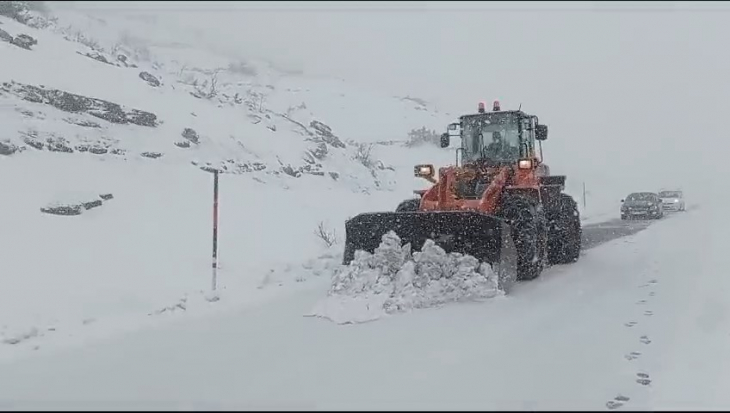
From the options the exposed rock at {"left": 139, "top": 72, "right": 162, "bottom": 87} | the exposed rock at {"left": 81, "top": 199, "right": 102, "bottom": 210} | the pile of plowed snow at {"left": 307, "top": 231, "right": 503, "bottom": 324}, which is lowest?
the pile of plowed snow at {"left": 307, "top": 231, "right": 503, "bottom": 324}

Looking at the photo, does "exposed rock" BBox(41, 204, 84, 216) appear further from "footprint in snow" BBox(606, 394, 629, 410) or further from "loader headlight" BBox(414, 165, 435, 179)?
"footprint in snow" BBox(606, 394, 629, 410)

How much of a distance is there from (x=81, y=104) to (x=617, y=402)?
1565 cm

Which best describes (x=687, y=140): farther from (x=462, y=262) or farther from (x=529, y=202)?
(x=462, y=262)

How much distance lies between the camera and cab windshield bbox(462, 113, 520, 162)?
959 cm

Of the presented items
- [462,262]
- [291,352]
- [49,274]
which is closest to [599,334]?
[462,262]

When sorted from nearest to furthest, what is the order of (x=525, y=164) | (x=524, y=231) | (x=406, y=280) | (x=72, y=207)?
(x=406, y=280), (x=524, y=231), (x=525, y=164), (x=72, y=207)

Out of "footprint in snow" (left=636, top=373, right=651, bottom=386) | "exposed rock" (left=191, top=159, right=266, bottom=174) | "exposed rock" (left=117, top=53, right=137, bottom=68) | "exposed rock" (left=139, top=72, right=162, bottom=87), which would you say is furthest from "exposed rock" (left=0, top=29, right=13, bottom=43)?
"footprint in snow" (left=636, top=373, right=651, bottom=386)

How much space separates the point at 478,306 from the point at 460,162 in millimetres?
3962

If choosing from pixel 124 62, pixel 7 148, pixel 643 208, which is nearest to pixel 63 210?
pixel 7 148

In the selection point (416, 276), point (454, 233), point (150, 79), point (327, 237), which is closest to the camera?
point (416, 276)

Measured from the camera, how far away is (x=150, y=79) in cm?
2061

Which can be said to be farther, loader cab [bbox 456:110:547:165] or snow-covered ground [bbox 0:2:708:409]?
loader cab [bbox 456:110:547:165]

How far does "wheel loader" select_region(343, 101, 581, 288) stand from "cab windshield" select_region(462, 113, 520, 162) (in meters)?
0.02

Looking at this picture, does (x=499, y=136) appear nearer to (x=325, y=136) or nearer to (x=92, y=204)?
(x=92, y=204)
